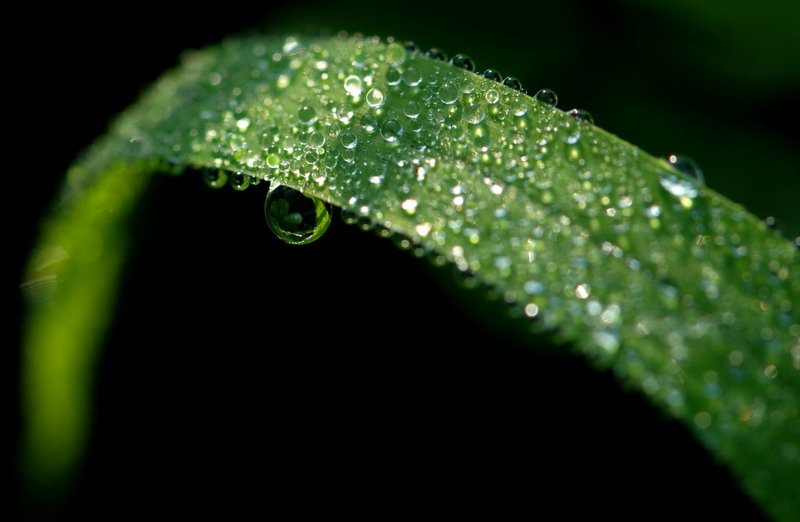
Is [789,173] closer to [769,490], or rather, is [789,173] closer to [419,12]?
[419,12]

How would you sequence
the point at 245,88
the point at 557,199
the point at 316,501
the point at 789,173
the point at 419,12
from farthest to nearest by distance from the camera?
1. the point at 419,12
2. the point at 789,173
3. the point at 316,501
4. the point at 245,88
5. the point at 557,199

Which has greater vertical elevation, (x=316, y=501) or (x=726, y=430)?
(x=316, y=501)

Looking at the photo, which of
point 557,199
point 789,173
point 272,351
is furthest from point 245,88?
point 789,173

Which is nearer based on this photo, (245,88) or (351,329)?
(245,88)

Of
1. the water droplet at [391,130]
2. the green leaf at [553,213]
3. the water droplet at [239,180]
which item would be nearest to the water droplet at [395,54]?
the green leaf at [553,213]

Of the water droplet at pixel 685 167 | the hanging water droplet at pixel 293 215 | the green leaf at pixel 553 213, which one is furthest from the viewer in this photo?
the hanging water droplet at pixel 293 215

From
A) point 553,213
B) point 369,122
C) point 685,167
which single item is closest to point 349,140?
point 369,122

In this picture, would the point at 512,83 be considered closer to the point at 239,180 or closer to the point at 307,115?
the point at 307,115

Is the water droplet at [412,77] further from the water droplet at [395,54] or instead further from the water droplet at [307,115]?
the water droplet at [307,115]
